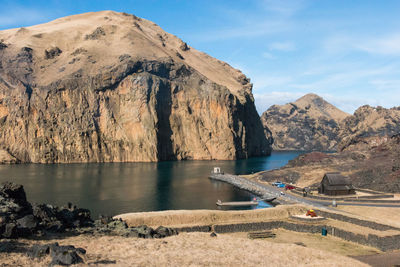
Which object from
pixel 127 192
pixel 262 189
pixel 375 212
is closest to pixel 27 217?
pixel 375 212

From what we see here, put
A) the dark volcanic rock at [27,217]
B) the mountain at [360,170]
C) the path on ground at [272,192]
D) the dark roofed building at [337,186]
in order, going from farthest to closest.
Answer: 1. the mountain at [360,170]
2. the dark roofed building at [337,186]
3. the path on ground at [272,192]
4. the dark volcanic rock at [27,217]

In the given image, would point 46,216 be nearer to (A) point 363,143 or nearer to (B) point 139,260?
(B) point 139,260

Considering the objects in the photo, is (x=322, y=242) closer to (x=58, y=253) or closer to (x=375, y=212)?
(x=375, y=212)

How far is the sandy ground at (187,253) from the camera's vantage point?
27.8 metres

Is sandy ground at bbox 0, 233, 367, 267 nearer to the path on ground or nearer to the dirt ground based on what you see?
the dirt ground

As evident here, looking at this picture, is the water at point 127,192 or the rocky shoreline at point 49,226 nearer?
the rocky shoreline at point 49,226

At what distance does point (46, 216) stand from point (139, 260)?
13.9 m

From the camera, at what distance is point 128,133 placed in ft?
646

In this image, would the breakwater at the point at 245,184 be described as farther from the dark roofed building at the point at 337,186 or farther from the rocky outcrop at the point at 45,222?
the rocky outcrop at the point at 45,222

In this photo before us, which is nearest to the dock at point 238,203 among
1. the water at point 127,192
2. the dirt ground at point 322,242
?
the water at point 127,192

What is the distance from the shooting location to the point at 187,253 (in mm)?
31656

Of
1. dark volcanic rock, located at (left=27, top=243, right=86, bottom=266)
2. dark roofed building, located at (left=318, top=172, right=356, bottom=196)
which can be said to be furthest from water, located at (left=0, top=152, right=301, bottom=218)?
dark volcanic rock, located at (left=27, top=243, right=86, bottom=266)

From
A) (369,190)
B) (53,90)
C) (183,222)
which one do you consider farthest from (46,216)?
(53,90)

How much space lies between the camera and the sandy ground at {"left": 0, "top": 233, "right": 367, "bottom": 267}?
91.2 feet
